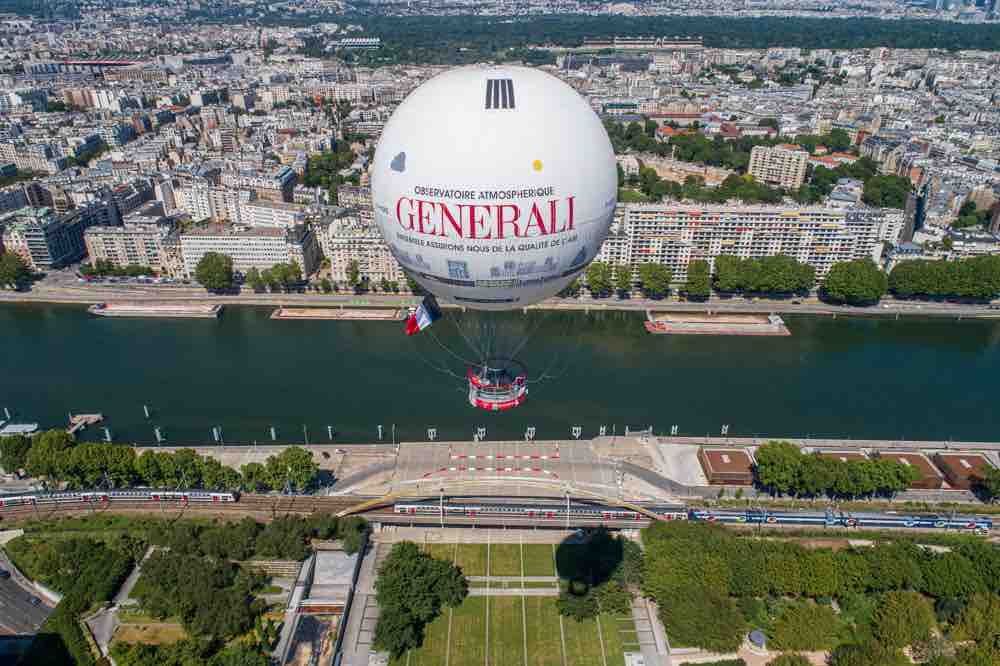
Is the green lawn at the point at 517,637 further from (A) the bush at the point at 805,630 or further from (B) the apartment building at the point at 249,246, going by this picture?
(B) the apartment building at the point at 249,246

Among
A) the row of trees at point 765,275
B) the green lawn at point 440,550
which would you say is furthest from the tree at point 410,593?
the row of trees at point 765,275

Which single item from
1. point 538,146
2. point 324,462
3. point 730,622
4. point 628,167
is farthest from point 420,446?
point 628,167

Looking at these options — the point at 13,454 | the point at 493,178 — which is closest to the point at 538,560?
the point at 493,178

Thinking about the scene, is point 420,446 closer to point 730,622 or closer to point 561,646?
point 561,646

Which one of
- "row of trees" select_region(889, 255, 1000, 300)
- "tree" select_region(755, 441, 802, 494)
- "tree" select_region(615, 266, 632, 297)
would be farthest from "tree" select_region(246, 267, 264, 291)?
"row of trees" select_region(889, 255, 1000, 300)

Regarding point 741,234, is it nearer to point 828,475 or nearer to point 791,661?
point 828,475
